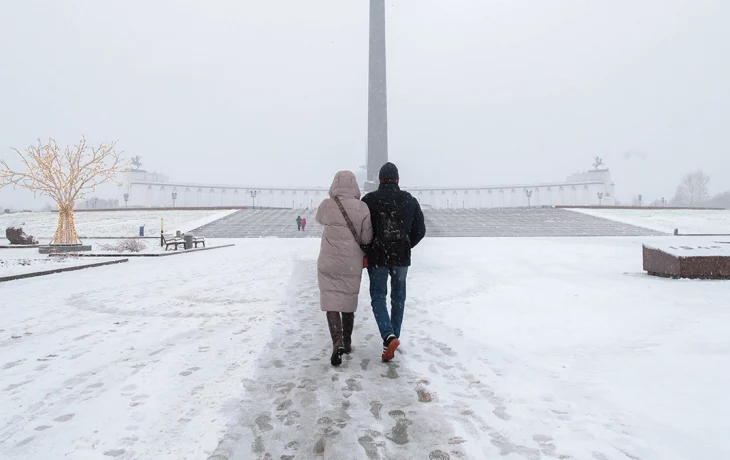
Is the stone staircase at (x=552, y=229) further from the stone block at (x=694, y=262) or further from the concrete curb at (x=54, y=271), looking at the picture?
the concrete curb at (x=54, y=271)

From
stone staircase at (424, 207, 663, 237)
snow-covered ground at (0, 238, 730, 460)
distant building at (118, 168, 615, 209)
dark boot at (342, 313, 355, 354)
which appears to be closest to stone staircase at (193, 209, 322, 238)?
stone staircase at (424, 207, 663, 237)

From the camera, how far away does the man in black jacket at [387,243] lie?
159 inches

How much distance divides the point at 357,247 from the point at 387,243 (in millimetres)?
296

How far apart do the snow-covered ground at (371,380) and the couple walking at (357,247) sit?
461mm

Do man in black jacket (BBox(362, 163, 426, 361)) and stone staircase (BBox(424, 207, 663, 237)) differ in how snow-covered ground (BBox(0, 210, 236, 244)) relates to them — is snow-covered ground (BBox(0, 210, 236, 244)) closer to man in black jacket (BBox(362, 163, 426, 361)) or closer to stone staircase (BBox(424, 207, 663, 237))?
stone staircase (BBox(424, 207, 663, 237))

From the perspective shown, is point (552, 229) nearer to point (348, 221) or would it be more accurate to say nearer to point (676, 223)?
point (676, 223)

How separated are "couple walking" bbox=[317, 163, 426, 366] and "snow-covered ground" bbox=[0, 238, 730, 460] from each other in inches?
18.1

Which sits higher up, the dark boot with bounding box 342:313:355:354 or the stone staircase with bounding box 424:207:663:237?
the stone staircase with bounding box 424:207:663:237

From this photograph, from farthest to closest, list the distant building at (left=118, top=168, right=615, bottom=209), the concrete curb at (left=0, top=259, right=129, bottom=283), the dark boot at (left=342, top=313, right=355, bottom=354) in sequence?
the distant building at (left=118, top=168, right=615, bottom=209)
the concrete curb at (left=0, top=259, right=129, bottom=283)
the dark boot at (left=342, top=313, right=355, bottom=354)

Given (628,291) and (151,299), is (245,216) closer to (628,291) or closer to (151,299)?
(151,299)

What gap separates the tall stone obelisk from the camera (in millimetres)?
44219

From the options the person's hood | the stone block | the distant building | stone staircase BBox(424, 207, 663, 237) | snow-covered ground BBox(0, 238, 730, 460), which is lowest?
snow-covered ground BBox(0, 238, 730, 460)

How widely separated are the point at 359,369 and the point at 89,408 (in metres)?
2.14

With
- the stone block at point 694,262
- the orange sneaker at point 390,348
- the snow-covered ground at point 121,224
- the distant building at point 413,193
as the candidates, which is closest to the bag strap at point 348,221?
the orange sneaker at point 390,348
